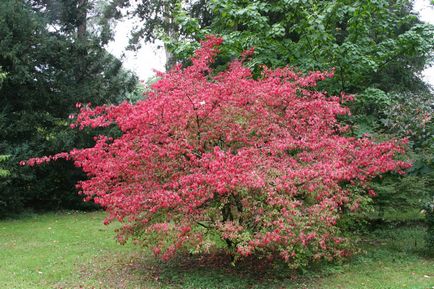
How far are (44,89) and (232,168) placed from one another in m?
10.8

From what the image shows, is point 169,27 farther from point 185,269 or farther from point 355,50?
point 185,269

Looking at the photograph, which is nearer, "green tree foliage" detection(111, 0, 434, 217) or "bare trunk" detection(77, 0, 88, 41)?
"green tree foliage" detection(111, 0, 434, 217)

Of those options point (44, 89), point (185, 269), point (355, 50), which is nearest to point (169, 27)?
point (44, 89)

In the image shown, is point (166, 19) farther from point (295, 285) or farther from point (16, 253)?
point (295, 285)

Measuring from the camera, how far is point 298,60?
30.4 ft

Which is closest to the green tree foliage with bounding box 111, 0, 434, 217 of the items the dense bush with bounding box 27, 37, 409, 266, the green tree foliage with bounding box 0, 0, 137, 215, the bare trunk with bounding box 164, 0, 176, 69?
the dense bush with bounding box 27, 37, 409, 266

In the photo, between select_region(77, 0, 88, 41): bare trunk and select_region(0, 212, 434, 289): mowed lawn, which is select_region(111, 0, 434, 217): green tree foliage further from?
select_region(77, 0, 88, 41): bare trunk

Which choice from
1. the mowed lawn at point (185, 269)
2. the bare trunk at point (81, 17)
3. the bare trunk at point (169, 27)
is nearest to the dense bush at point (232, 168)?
the mowed lawn at point (185, 269)

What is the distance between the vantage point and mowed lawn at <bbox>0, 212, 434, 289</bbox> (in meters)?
6.34

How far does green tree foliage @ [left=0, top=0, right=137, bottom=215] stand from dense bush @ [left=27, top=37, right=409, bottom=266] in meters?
7.51

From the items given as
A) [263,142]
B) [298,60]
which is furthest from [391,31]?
[263,142]

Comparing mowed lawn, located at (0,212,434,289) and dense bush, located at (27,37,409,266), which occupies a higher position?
dense bush, located at (27,37,409,266)

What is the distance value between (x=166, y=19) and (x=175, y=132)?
11.6 meters

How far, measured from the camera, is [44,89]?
13977mm
